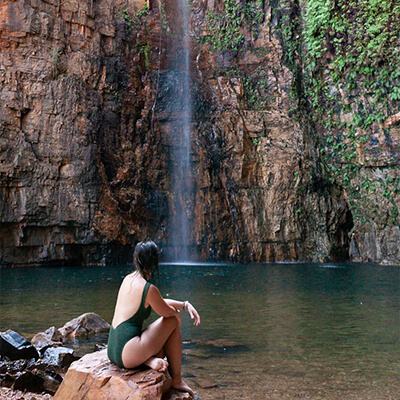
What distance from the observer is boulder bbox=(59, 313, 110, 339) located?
615 cm

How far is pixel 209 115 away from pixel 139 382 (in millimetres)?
23191

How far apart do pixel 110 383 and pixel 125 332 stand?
0.34m

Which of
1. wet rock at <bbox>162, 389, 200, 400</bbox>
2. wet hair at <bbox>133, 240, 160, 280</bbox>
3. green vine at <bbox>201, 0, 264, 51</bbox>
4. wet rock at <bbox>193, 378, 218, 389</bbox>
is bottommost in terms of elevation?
wet rock at <bbox>193, 378, 218, 389</bbox>

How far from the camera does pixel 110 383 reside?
2.85 m

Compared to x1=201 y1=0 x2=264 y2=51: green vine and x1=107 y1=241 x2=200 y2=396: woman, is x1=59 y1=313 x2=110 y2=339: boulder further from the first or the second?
x1=201 y1=0 x2=264 y2=51: green vine

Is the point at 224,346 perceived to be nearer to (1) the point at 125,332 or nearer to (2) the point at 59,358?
(2) the point at 59,358

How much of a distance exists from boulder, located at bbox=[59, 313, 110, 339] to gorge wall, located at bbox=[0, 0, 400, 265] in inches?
603

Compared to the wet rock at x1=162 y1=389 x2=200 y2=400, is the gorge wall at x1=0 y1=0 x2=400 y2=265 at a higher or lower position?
higher

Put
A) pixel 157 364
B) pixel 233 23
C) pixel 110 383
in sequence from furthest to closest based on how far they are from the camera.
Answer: pixel 233 23
pixel 157 364
pixel 110 383

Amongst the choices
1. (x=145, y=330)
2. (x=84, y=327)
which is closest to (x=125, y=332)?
(x=145, y=330)

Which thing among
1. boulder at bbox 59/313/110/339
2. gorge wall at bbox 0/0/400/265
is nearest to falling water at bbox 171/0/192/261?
gorge wall at bbox 0/0/400/265

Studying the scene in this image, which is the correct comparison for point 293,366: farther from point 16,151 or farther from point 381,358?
point 16,151

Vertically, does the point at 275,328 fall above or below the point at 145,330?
below

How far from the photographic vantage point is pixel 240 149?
2448 cm
